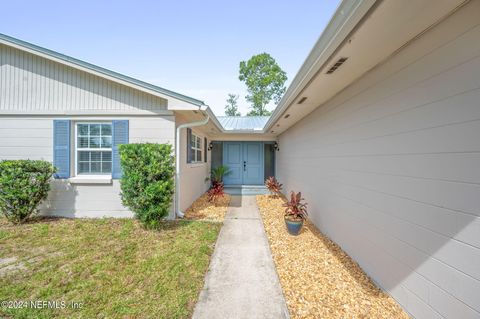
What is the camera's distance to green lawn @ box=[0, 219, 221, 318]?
2.30m

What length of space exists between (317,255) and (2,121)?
7.80 m

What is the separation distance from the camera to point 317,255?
11.8ft

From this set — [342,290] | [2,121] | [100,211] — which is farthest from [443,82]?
[2,121]

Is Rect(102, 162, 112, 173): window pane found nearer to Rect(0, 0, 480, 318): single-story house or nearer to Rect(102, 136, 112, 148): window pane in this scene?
Rect(0, 0, 480, 318): single-story house

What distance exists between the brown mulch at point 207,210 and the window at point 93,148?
7.92ft

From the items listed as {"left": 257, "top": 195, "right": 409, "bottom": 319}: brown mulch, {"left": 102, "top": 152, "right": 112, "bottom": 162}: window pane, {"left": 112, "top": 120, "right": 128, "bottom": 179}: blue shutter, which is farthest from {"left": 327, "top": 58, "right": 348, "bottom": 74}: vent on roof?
{"left": 102, "top": 152, "right": 112, "bottom": 162}: window pane

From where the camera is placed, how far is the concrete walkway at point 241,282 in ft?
Result: 7.46

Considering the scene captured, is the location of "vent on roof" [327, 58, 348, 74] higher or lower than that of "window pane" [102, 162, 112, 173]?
higher

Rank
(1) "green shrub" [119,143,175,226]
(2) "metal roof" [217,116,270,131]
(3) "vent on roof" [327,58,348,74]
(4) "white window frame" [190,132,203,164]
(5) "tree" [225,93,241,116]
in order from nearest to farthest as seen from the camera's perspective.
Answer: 1. (3) "vent on roof" [327,58,348,74]
2. (1) "green shrub" [119,143,175,226]
3. (4) "white window frame" [190,132,203,164]
4. (2) "metal roof" [217,116,270,131]
5. (5) "tree" [225,93,241,116]

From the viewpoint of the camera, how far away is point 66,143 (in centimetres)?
515

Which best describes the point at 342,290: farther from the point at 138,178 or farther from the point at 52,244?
the point at 52,244

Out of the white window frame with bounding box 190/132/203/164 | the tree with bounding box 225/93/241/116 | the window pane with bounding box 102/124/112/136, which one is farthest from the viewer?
the tree with bounding box 225/93/241/116

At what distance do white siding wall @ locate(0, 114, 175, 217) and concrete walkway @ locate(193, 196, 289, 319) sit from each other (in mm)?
2851

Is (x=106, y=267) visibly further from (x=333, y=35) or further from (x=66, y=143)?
(x=333, y=35)
